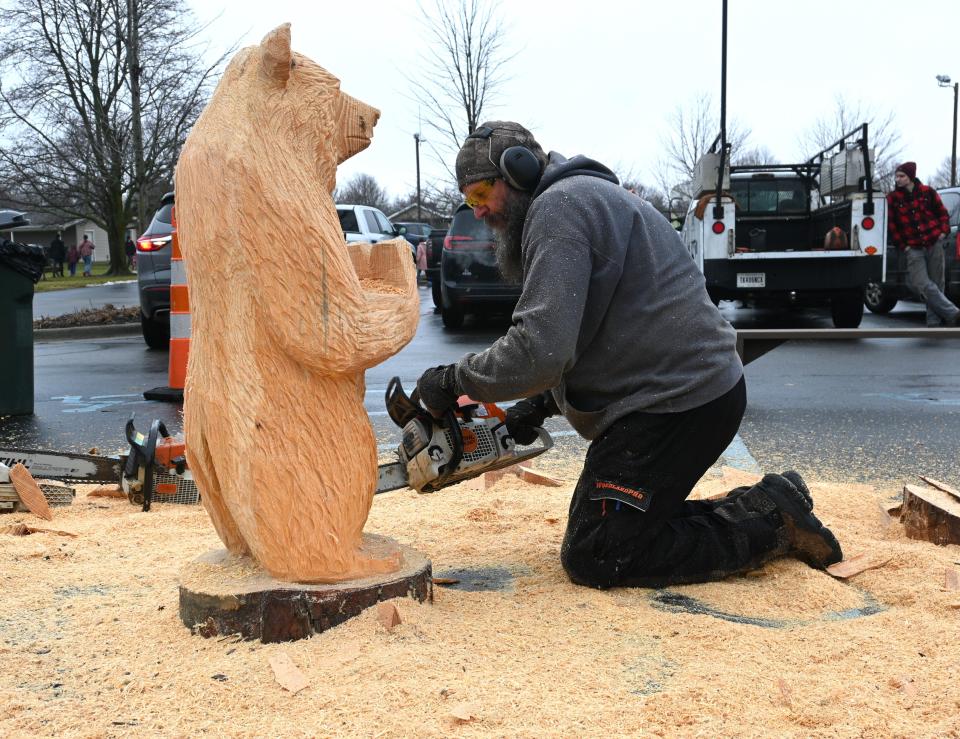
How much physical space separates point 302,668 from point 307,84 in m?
1.32

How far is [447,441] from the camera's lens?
260 cm

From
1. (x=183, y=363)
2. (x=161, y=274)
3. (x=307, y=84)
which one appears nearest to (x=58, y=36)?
(x=161, y=274)

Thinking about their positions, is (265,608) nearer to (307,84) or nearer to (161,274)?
(307,84)

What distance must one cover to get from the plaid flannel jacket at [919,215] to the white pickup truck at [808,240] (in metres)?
0.38

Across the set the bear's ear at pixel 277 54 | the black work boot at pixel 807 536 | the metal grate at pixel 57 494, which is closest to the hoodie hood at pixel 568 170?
the bear's ear at pixel 277 54

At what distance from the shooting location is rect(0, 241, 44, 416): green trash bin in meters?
5.94

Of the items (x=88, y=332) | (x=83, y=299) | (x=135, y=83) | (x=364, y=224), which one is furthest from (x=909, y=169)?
(x=135, y=83)

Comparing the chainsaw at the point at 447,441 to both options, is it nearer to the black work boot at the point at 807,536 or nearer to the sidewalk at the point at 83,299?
the black work boot at the point at 807,536

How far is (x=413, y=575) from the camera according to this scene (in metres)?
2.33

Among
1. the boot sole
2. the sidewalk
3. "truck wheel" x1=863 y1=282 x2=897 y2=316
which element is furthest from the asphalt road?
the sidewalk

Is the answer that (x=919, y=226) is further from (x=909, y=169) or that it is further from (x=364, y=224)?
(x=364, y=224)

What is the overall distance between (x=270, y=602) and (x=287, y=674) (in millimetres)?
231

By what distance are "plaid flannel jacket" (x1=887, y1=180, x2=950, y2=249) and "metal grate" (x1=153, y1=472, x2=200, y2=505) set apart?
8.28m

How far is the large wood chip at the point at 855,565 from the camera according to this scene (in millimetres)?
2725
